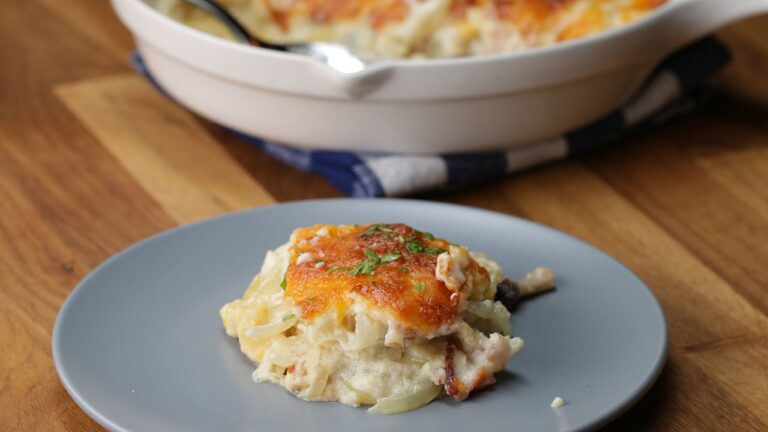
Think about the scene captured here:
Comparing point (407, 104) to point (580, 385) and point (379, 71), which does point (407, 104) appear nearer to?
point (379, 71)

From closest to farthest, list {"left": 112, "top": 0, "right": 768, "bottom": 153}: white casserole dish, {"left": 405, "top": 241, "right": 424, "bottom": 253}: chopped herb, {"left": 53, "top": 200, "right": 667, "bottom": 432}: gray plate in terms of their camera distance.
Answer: {"left": 53, "top": 200, "right": 667, "bottom": 432}: gray plate, {"left": 405, "top": 241, "right": 424, "bottom": 253}: chopped herb, {"left": 112, "top": 0, "right": 768, "bottom": 153}: white casserole dish

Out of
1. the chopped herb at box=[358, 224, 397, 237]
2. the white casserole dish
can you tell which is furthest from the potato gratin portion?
the chopped herb at box=[358, 224, 397, 237]

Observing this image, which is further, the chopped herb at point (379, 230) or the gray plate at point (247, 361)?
the chopped herb at point (379, 230)

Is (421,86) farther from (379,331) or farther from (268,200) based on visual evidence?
(379,331)

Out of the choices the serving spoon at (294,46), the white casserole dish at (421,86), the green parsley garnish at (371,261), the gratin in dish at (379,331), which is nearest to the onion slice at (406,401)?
the gratin in dish at (379,331)

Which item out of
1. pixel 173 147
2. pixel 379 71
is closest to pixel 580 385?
pixel 379 71

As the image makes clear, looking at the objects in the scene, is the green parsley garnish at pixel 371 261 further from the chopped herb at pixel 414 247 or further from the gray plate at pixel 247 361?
the gray plate at pixel 247 361

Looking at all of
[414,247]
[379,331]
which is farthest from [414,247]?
Result: [379,331]

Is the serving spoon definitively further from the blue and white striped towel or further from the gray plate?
the gray plate
